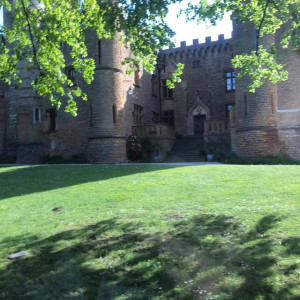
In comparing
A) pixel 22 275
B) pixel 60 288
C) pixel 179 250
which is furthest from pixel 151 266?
pixel 22 275

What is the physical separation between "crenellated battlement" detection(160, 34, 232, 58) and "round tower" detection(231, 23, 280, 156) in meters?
10.2

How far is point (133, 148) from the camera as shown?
2195cm

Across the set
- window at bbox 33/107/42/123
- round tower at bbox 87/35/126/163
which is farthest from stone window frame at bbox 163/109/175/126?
window at bbox 33/107/42/123

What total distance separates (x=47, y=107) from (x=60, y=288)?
2240 cm

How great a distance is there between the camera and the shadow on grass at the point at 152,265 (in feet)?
11.3

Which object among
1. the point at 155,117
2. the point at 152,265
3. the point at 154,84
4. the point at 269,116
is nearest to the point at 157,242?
the point at 152,265

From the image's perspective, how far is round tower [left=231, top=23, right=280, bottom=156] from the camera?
1878cm

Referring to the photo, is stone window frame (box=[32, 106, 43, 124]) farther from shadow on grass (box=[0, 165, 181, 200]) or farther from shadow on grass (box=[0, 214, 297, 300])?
shadow on grass (box=[0, 214, 297, 300])

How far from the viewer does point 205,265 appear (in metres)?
3.98

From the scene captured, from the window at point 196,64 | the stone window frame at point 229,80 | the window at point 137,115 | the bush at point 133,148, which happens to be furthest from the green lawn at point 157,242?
the window at point 196,64

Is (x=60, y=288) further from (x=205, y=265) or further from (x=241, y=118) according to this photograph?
(x=241, y=118)

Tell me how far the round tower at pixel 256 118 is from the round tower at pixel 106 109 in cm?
762

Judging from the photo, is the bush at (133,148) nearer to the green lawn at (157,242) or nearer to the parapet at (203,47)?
the green lawn at (157,242)

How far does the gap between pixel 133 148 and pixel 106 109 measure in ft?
10.9
